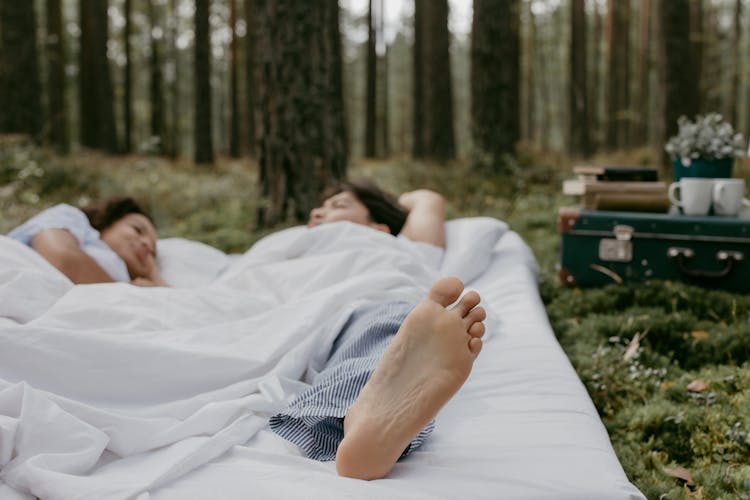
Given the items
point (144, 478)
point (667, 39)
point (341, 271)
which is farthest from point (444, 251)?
point (667, 39)

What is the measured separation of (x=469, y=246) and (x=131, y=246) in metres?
1.70

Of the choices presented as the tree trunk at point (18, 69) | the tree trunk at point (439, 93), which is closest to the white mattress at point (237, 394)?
the tree trunk at point (18, 69)

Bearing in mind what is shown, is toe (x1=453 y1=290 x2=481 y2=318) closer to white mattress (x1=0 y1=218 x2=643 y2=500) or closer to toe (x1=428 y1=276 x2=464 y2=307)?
toe (x1=428 y1=276 x2=464 y2=307)

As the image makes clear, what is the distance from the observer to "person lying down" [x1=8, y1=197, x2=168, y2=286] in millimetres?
3152

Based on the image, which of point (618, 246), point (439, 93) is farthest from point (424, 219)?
point (439, 93)

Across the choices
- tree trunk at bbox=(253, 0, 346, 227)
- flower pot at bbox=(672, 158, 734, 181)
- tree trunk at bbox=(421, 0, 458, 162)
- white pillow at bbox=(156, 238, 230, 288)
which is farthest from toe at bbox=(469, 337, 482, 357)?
tree trunk at bbox=(421, 0, 458, 162)

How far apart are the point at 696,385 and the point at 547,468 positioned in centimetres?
132

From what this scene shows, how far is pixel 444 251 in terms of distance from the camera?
147 inches

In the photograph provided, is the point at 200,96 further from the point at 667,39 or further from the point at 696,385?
the point at 696,385

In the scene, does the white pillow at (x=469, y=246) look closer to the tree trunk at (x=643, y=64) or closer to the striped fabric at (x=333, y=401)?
the striped fabric at (x=333, y=401)

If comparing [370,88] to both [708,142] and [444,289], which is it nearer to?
[708,142]

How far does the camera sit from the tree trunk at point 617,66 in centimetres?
1647

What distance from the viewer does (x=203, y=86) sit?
12.6 metres

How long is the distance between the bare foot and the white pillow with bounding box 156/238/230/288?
209cm
